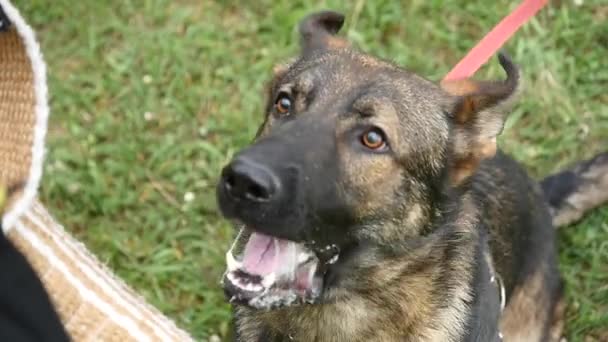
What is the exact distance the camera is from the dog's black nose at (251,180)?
2773 mm

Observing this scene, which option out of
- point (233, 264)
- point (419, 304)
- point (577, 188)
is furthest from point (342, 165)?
point (577, 188)

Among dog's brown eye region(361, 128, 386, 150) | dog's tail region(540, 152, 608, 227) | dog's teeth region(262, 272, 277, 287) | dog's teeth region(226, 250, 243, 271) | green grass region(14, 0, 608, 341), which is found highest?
dog's brown eye region(361, 128, 386, 150)

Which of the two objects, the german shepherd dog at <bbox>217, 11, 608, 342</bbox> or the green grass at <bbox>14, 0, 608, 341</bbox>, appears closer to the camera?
the german shepherd dog at <bbox>217, 11, 608, 342</bbox>

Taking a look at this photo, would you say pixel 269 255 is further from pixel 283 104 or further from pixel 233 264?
pixel 283 104

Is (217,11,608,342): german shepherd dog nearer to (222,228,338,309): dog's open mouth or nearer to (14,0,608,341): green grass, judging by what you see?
(222,228,338,309): dog's open mouth

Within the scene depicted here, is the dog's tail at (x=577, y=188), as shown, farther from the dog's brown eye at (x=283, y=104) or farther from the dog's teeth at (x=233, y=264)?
the dog's teeth at (x=233, y=264)

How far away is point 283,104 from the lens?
135 inches

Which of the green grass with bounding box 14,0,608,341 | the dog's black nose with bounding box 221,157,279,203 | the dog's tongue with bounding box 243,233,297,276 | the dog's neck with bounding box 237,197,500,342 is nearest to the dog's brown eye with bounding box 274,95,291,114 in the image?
the dog's tongue with bounding box 243,233,297,276

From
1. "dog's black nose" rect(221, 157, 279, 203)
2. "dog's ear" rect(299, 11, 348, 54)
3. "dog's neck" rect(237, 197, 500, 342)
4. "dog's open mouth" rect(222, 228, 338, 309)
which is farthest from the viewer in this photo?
"dog's ear" rect(299, 11, 348, 54)

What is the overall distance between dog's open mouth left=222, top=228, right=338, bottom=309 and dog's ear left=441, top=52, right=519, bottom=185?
673mm

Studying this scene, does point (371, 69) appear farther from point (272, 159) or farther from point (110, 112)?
point (110, 112)

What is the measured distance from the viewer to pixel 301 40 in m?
3.89

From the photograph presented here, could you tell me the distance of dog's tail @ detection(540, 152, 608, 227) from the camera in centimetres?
473

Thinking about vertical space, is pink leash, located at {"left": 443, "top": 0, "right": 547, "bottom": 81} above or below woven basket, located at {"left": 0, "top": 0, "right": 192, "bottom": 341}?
above
